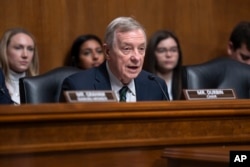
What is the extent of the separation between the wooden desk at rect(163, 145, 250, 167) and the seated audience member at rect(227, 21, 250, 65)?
2.00 meters

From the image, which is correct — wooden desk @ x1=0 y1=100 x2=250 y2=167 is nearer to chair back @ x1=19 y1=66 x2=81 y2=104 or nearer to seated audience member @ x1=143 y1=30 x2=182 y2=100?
chair back @ x1=19 y1=66 x2=81 y2=104

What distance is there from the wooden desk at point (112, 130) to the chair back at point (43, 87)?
1088 millimetres

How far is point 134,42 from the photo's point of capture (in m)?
2.84

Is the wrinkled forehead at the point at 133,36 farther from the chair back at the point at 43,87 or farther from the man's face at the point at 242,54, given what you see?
the man's face at the point at 242,54

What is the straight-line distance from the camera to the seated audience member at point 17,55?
12.3 feet

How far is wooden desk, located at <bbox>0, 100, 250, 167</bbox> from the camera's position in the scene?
189cm

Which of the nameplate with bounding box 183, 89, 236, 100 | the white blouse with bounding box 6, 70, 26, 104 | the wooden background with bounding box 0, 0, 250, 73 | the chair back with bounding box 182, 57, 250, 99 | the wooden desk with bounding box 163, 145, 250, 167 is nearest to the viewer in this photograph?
the wooden desk with bounding box 163, 145, 250, 167

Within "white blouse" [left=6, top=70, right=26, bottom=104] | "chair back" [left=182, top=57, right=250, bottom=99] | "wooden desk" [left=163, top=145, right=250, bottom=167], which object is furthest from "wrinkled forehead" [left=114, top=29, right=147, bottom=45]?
"white blouse" [left=6, top=70, right=26, bottom=104]

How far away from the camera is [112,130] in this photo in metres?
2.01

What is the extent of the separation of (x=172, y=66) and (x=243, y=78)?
2.28 feet

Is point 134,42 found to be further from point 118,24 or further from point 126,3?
point 126,3

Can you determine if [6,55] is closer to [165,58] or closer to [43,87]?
[43,87]

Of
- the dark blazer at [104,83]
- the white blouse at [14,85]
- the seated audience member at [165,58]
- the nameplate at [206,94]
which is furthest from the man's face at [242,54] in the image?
the nameplate at [206,94]

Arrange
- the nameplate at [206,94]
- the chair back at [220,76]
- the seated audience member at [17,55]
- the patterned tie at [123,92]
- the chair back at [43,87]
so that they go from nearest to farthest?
the nameplate at [206,94], the patterned tie at [123,92], the chair back at [43,87], the chair back at [220,76], the seated audience member at [17,55]
